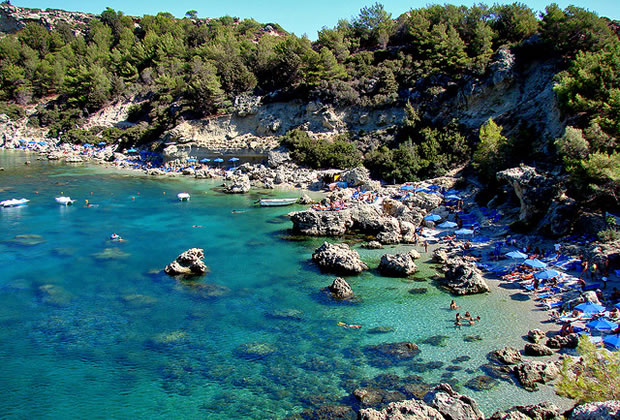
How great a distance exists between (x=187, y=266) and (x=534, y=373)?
21.5 meters

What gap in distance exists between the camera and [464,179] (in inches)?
2008

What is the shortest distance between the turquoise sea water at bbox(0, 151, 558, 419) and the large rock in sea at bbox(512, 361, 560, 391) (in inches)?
19.1

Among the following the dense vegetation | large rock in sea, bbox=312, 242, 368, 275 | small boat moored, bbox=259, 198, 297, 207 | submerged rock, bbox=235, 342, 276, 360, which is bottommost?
submerged rock, bbox=235, 342, 276, 360

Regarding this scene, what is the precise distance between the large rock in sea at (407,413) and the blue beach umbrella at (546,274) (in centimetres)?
1462

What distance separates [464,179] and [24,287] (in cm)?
4446

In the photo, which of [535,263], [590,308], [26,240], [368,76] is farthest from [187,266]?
[368,76]

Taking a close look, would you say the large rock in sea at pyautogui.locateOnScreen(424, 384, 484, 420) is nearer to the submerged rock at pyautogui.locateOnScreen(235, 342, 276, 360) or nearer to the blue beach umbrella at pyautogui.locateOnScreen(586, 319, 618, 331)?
the submerged rock at pyautogui.locateOnScreen(235, 342, 276, 360)

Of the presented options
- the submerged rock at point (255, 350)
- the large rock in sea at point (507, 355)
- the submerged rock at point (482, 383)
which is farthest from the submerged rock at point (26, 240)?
the large rock in sea at point (507, 355)

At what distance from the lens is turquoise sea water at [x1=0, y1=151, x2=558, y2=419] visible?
1642cm

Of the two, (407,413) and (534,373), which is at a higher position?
(534,373)

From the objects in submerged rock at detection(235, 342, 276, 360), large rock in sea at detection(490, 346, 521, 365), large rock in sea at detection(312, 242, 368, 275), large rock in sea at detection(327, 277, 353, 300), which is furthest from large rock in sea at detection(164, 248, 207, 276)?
large rock in sea at detection(490, 346, 521, 365)

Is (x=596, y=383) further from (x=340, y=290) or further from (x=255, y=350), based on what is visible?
(x=340, y=290)

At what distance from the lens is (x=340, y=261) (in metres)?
29.1

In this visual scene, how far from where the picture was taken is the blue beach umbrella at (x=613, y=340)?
17.6m
